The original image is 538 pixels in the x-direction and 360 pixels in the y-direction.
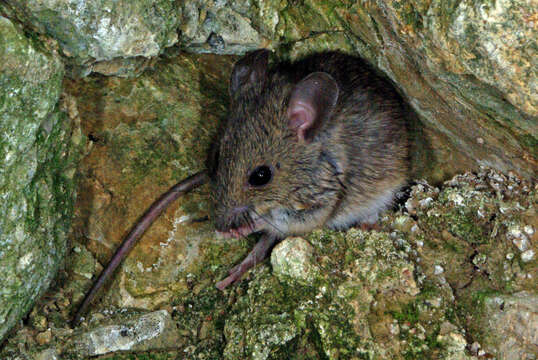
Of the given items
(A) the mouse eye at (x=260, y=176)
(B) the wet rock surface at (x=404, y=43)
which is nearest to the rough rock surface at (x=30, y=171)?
(B) the wet rock surface at (x=404, y=43)

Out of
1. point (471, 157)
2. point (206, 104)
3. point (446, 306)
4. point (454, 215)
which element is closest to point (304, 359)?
point (446, 306)

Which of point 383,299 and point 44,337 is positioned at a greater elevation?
point 383,299

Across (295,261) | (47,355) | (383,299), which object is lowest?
(47,355)

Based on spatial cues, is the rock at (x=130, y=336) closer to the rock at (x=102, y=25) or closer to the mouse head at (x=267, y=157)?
the mouse head at (x=267, y=157)

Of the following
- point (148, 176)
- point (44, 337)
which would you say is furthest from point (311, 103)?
point (44, 337)

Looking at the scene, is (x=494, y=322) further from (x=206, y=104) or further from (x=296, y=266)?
(x=206, y=104)

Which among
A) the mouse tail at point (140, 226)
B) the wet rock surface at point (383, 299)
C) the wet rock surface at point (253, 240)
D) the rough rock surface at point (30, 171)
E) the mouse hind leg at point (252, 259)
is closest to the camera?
the rough rock surface at point (30, 171)

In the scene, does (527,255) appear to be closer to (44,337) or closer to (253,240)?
(253,240)
